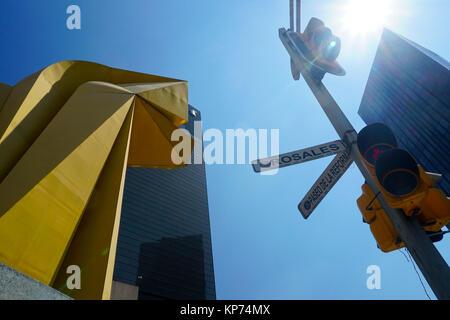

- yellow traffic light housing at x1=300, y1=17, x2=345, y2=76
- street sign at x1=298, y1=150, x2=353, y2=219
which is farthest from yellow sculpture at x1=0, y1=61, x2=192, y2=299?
yellow traffic light housing at x1=300, y1=17, x2=345, y2=76

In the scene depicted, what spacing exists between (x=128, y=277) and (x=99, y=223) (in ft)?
172

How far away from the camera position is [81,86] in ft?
14.0

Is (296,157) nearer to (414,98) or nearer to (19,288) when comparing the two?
(19,288)

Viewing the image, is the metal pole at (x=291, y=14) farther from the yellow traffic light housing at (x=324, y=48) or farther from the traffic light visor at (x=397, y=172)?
the traffic light visor at (x=397, y=172)

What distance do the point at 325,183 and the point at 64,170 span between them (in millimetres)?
3397

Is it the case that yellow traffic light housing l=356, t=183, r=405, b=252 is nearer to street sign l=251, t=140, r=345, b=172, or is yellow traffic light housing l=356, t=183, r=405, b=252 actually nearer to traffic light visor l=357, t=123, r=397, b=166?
traffic light visor l=357, t=123, r=397, b=166

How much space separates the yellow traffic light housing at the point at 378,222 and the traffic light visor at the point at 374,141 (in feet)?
1.41

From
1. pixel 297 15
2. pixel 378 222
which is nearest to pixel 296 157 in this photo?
pixel 378 222

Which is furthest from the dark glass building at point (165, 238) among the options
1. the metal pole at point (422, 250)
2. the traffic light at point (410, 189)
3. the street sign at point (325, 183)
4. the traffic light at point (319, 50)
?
the traffic light at point (410, 189)

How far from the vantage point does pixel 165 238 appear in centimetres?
6103
